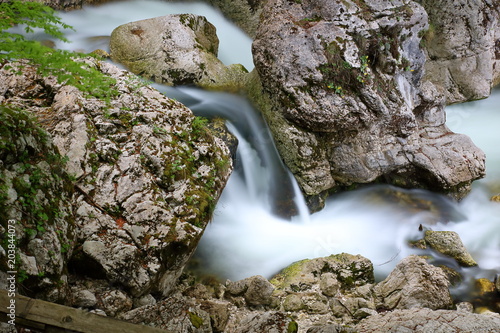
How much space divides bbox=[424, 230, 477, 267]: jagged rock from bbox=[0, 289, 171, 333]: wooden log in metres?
7.29

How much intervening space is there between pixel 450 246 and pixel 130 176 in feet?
23.0

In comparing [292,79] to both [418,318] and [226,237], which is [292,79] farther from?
[418,318]

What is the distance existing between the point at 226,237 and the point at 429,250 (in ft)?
15.5

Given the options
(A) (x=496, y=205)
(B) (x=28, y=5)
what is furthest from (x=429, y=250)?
(B) (x=28, y=5)

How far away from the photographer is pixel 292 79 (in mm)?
8297

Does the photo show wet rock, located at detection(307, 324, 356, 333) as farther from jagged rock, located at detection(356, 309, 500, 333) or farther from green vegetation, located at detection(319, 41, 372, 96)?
green vegetation, located at detection(319, 41, 372, 96)

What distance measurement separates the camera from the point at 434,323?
155 inches

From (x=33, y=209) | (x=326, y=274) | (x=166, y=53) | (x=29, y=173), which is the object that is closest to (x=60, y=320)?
(x=33, y=209)

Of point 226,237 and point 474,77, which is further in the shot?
point 474,77

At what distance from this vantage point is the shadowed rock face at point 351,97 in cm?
832

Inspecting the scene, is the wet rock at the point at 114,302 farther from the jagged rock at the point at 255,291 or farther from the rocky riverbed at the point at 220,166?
the jagged rock at the point at 255,291

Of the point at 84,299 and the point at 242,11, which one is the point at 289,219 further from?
the point at 242,11

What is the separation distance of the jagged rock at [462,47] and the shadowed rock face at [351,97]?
411cm

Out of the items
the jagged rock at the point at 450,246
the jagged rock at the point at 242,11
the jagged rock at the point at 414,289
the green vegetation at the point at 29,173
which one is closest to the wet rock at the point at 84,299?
the green vegetation at the point at 29,173
